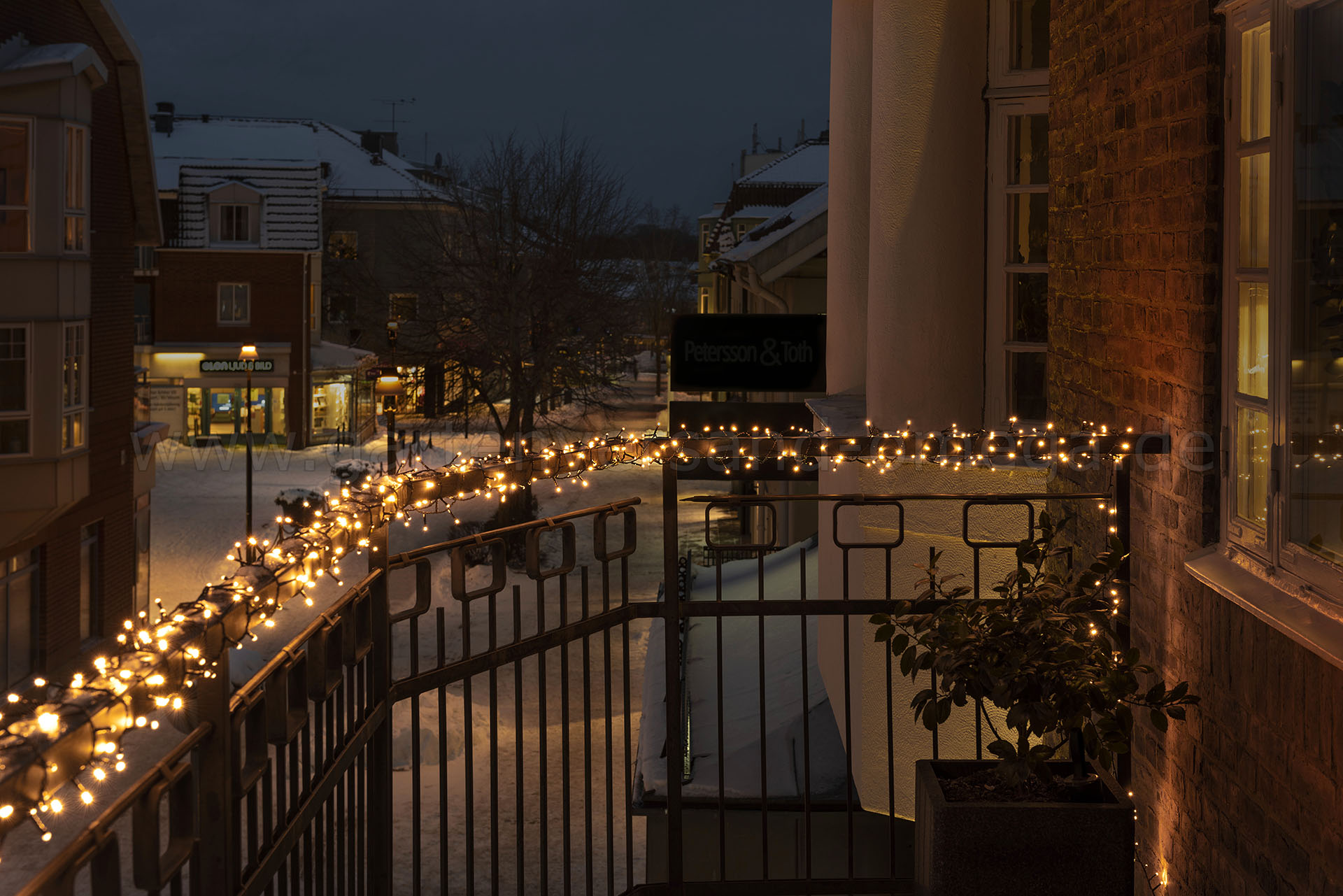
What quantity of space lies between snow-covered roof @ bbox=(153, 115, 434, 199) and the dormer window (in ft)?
3.65

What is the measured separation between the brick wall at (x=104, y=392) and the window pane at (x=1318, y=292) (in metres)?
15.4

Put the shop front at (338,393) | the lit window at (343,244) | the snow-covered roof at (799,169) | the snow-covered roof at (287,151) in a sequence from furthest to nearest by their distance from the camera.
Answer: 1. the lit window at (343,244)
2. the shop front at (338,393)
3. the snow-covered roof at (287,151)
4. the snow-covered roof at (799,169)

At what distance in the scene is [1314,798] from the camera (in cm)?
286

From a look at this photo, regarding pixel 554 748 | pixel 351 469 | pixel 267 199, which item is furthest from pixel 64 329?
pixel 267 199

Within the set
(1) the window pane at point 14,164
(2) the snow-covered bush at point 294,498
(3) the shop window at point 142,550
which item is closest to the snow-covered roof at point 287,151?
(2) the snow-covered bush at point 294,498

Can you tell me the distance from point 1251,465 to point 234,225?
36187mm

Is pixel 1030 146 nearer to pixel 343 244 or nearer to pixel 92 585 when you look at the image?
pixel 92 585

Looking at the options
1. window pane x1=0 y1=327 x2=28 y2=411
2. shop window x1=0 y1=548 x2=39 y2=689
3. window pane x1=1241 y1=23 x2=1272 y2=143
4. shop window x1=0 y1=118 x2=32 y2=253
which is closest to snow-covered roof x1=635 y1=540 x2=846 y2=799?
window pane x1=1241 y1=23 x2=1272 y2=143

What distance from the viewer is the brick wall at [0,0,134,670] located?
1599 cm

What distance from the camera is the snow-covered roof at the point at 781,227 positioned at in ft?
47.9

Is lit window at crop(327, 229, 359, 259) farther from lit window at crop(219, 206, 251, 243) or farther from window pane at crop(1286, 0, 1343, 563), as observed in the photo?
window pane at crop(1286, 0, 1343, 563)

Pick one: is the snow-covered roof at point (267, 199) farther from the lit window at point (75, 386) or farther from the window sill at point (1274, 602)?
the window sill at point (1274, 602)

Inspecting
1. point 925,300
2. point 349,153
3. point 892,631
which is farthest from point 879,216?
point 349,153

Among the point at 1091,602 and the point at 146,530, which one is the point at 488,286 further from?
the point at 1091,602
